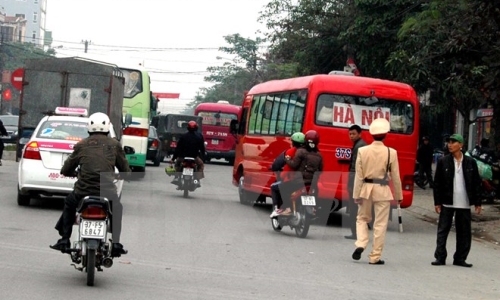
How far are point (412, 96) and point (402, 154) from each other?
1.19 m

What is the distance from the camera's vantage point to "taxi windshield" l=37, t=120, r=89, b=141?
17734mm

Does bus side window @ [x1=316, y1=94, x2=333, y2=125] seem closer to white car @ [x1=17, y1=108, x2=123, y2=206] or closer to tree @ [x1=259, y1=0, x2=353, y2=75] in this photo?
white car @ [x1=17, y1=108, x2=123, y2=206]

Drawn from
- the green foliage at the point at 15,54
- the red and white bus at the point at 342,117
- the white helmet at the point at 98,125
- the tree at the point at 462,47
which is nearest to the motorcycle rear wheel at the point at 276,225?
the red and white bus at the point at 342,117

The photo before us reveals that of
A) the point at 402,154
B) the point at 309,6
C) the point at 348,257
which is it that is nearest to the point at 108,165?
the point at 348,257

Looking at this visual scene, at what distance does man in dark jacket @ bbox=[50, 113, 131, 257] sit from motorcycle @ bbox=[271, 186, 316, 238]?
5621mm

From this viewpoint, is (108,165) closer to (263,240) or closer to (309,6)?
(263,240)

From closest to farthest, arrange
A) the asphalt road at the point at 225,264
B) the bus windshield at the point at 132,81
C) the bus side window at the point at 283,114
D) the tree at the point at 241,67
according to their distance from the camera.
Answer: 1. the asphalt road at the point at 225,264
2. the bus side window at the point at 283,114
3. the bus windshield at the point at 132,81
4. the tree at the point at 241,67

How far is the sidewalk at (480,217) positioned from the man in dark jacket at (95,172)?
356 inches

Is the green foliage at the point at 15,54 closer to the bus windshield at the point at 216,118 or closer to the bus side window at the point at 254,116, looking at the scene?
the bus windshield at the point at 216,118

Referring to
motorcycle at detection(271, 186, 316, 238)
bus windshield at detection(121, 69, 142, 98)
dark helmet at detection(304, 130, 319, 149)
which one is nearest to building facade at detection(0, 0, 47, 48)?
bus windshield at detection(121, 69, 142, 98)

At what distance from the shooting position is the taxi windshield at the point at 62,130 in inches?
698

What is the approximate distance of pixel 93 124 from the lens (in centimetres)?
1066

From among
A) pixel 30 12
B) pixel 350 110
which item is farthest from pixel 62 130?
pixel 30 12

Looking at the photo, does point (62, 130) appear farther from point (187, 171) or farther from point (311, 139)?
point (187, 171)
